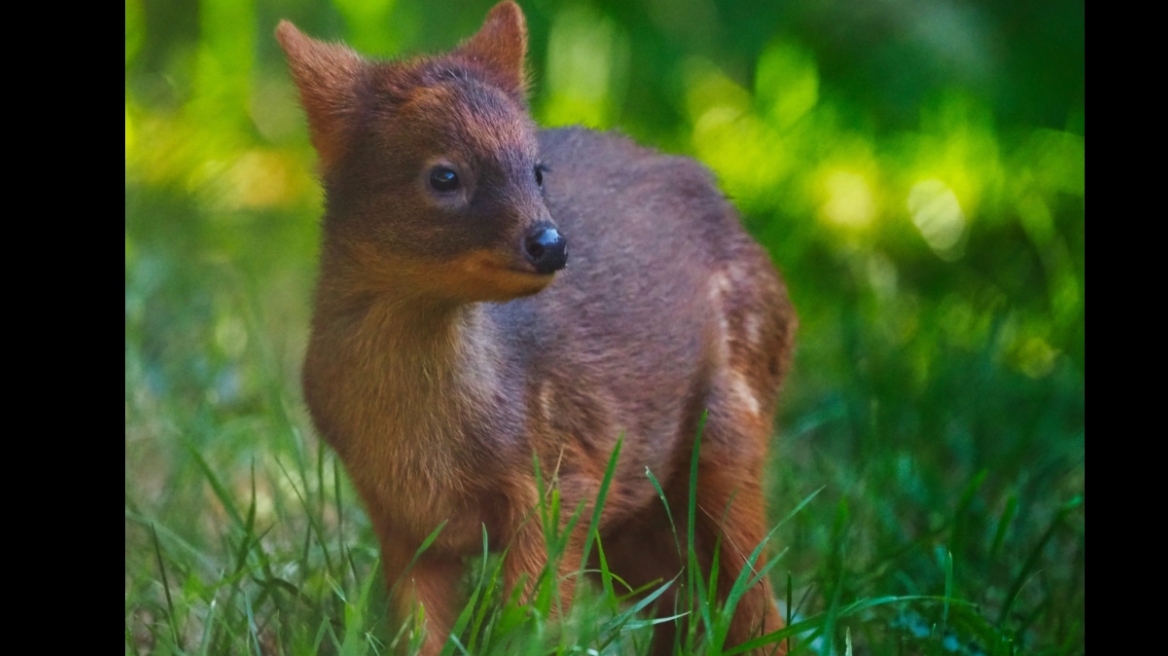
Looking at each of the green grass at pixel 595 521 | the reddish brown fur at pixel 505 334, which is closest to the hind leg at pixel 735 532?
the reddish brown fur at pixel 505 334

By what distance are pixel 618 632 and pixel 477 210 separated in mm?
1120

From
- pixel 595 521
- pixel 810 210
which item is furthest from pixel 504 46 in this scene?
pixel 810 210

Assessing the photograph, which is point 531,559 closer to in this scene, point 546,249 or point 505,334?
point 505,334

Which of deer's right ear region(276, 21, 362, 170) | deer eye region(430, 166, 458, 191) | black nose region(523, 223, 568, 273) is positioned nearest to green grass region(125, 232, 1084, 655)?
black nose region(523, 223, 568, 273)

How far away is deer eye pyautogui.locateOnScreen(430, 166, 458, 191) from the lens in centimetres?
375

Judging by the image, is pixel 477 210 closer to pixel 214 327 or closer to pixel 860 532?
pixel 860 532

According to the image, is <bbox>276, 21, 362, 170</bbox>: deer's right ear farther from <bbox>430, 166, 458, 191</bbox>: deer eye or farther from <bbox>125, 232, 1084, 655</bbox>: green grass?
<bbox>125, 232, 1084, 655</bbox>: green grass

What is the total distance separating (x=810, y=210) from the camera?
301 inches

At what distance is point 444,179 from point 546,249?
1.27 feet

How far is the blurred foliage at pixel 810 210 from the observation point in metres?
6.00

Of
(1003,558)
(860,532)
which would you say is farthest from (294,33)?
(1003,558)

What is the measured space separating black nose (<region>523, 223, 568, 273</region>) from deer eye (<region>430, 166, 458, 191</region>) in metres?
0.30

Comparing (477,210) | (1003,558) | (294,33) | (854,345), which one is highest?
(294,33)

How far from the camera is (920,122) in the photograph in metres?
7.92
